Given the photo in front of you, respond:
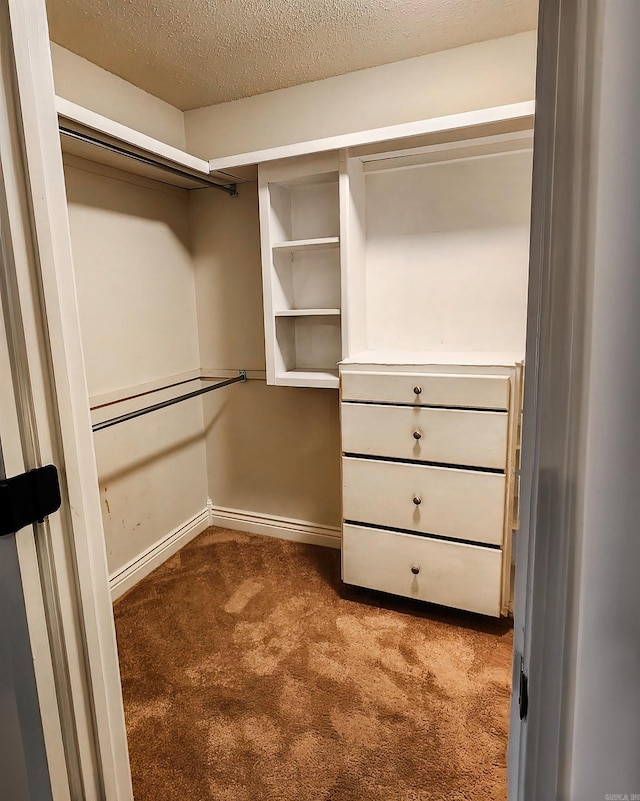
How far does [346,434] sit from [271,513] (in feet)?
3.20

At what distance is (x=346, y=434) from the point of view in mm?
2061

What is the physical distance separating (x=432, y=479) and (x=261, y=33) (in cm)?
181

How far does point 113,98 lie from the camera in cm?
210

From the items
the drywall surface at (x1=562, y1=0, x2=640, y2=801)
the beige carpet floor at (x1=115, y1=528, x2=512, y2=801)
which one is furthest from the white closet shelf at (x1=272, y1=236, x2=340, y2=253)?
the drywall surface at (x1=562, y1=0, x2=640, y2=801)

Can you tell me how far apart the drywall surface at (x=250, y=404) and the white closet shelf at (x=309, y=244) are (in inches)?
13.4

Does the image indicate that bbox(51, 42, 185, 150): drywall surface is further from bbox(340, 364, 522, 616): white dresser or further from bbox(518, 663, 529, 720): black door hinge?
bbox(518, 663, 529, 720): black door hinge

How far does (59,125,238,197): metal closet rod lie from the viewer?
1.69 metres

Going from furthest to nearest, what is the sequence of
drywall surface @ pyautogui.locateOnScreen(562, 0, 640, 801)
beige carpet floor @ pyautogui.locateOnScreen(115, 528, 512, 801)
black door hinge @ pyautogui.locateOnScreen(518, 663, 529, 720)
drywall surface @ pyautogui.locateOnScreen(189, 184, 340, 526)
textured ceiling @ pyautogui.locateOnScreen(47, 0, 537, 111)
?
1. drywall surface @ pyautogui.locateOnScreen(189, 184, 340, 526)
2. textured ceiling @ pyautogui.locateOnScreen(47, 0, 537, 111)
3. beige carpet floor @ pyautogui.locateOnScreen(115, 528, 512, 801)
4. black door hinge @ pyautogui.locateOnScreen(518, 663, 529, 720)
5. drywall surface @ pyautogui.locateOnScreen(562, 0, 640, 801)

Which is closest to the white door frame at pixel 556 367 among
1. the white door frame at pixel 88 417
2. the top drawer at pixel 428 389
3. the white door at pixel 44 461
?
the white door frame at pixel 88 417

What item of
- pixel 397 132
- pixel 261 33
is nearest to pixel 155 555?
pixel 397 132

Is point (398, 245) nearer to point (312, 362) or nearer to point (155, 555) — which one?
point (312, 362)

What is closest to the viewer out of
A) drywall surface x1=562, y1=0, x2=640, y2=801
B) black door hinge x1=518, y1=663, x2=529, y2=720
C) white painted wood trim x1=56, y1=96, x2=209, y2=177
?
drywall surface x1=562, y1=0, x2=640, y2=801

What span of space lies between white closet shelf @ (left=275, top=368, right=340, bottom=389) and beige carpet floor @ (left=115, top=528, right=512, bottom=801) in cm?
94

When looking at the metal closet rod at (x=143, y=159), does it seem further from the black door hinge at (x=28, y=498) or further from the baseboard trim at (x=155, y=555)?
the baseboard trim at (x=155, y=555)
